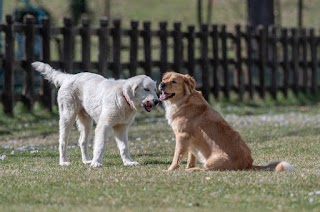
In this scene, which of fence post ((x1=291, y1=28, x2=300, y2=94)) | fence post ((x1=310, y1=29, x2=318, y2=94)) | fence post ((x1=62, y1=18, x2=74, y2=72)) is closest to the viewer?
fence post ((x1=62, y1=18, x2=74, y2=72))

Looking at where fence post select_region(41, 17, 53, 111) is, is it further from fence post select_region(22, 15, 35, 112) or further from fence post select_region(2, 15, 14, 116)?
fence post select_region(2, 15, 14, 116)

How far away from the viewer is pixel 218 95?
2372cm

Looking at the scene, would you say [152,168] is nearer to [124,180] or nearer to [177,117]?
[177,117]

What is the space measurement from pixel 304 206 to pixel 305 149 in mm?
5065

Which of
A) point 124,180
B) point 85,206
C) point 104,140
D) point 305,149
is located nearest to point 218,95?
point 305,149

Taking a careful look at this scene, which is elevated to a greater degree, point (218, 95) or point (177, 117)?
point (177, 117)

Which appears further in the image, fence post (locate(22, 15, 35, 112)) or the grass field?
fence post (locate(22, 15, 35, 112))

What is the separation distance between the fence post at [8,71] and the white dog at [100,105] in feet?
21.2

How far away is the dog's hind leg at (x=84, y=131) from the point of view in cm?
1165

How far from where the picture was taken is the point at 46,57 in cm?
1917

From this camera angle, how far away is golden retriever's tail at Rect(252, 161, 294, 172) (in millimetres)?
9852

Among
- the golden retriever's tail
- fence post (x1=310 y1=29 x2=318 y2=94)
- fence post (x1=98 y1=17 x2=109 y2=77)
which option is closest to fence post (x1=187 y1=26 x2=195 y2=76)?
fence post (x1=98 y1=17 x2=109 y2=77)

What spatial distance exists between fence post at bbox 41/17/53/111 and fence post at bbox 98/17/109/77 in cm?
157

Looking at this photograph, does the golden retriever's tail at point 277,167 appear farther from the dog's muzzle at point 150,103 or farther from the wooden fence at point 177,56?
the wooden fence at point 177,56
